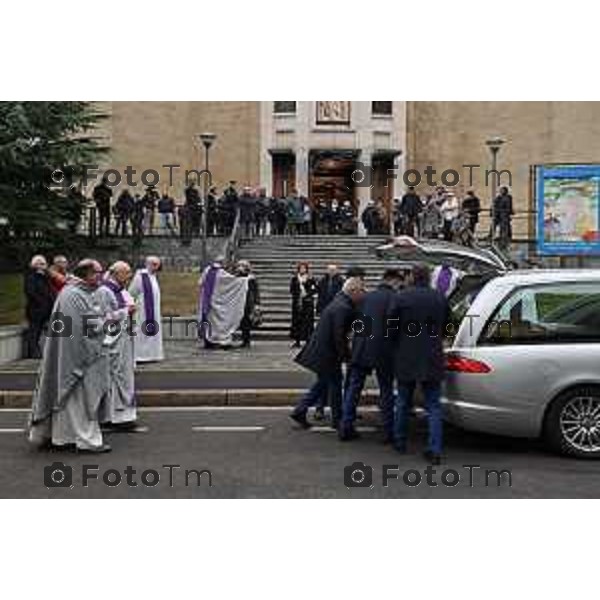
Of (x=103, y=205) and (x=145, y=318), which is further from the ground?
(x=103, y=205)

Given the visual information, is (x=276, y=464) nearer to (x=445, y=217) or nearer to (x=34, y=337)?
(x=34, y=337)

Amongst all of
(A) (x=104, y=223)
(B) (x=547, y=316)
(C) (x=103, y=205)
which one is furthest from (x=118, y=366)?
(A) (x=104, y=223)

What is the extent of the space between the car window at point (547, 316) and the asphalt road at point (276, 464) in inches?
44.3

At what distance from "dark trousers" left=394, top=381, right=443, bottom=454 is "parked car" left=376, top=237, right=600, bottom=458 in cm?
33

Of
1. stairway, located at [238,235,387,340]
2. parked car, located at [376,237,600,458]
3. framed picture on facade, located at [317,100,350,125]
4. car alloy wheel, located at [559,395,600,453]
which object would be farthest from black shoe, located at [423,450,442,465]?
framed picture on facade, located at [317,100,350,125]

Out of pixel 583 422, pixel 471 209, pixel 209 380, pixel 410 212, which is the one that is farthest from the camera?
pixel 410 212

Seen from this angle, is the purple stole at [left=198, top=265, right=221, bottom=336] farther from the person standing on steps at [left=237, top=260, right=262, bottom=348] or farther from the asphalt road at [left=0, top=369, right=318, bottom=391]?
the asphalt road at [left=0, top=369, right=318, bottom=391]

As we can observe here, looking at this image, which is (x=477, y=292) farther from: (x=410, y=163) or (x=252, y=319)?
(x=410, y=163)

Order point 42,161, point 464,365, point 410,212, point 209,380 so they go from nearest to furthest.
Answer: point 464,365
point 209,380
point 42,161
point 410,212

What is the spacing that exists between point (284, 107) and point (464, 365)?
107ft

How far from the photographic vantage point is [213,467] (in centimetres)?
824

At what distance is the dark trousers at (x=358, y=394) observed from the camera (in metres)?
9.38

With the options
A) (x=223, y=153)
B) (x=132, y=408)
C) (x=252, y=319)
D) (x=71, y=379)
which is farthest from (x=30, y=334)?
(x=223, y=153)

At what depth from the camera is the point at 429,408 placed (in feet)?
27.8
